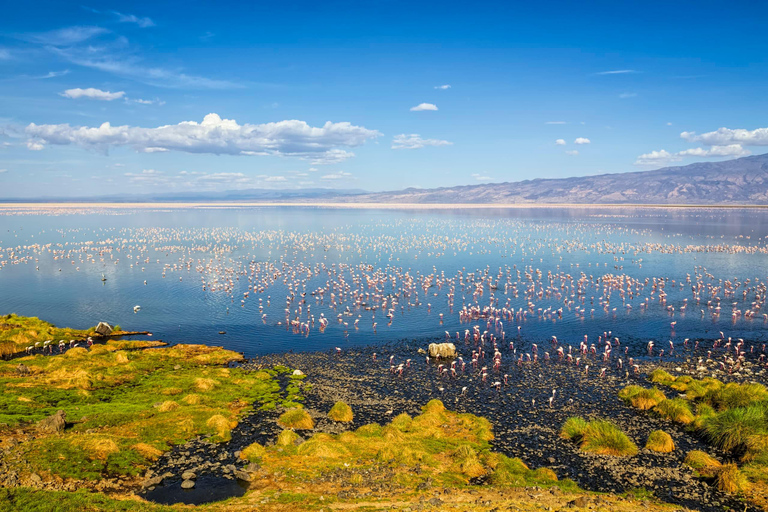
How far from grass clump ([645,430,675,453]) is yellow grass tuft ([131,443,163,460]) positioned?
2138 cm

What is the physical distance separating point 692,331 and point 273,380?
3535 centimetres

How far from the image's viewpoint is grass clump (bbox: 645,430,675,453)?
21312 mm

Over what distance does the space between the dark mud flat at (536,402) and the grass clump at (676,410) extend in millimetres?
692

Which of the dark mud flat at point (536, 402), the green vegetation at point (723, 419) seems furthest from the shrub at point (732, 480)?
the dark mud flat at point (536, 402)

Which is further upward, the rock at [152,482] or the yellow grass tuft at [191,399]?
the yellow grass tuft at [191,399]

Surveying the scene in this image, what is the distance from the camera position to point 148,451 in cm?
1995

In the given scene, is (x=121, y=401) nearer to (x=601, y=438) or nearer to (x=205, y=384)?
(x=205, y=384)

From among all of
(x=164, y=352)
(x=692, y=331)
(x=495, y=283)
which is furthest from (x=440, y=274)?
(x=164, y=352)

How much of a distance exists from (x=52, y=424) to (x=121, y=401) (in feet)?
16.6

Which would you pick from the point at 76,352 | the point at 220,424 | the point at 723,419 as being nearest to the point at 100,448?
the point at 220,424

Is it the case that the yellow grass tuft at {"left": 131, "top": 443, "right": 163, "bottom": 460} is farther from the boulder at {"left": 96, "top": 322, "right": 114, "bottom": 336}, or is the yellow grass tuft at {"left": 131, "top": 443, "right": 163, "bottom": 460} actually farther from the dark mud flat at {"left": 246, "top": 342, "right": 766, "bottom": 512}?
the boulder at {"left": 96, "top": 322, "right": 114, "bottom": 336}

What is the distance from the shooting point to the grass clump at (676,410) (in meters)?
24.0

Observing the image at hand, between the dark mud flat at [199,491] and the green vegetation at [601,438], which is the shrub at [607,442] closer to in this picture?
the green vegetation at [601,438]

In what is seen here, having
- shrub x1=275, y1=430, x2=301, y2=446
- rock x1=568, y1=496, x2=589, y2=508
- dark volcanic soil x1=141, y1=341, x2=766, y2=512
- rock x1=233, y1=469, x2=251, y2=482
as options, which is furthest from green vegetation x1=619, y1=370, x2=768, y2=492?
rock x1=233, y1=469, x2=251, y2=482
